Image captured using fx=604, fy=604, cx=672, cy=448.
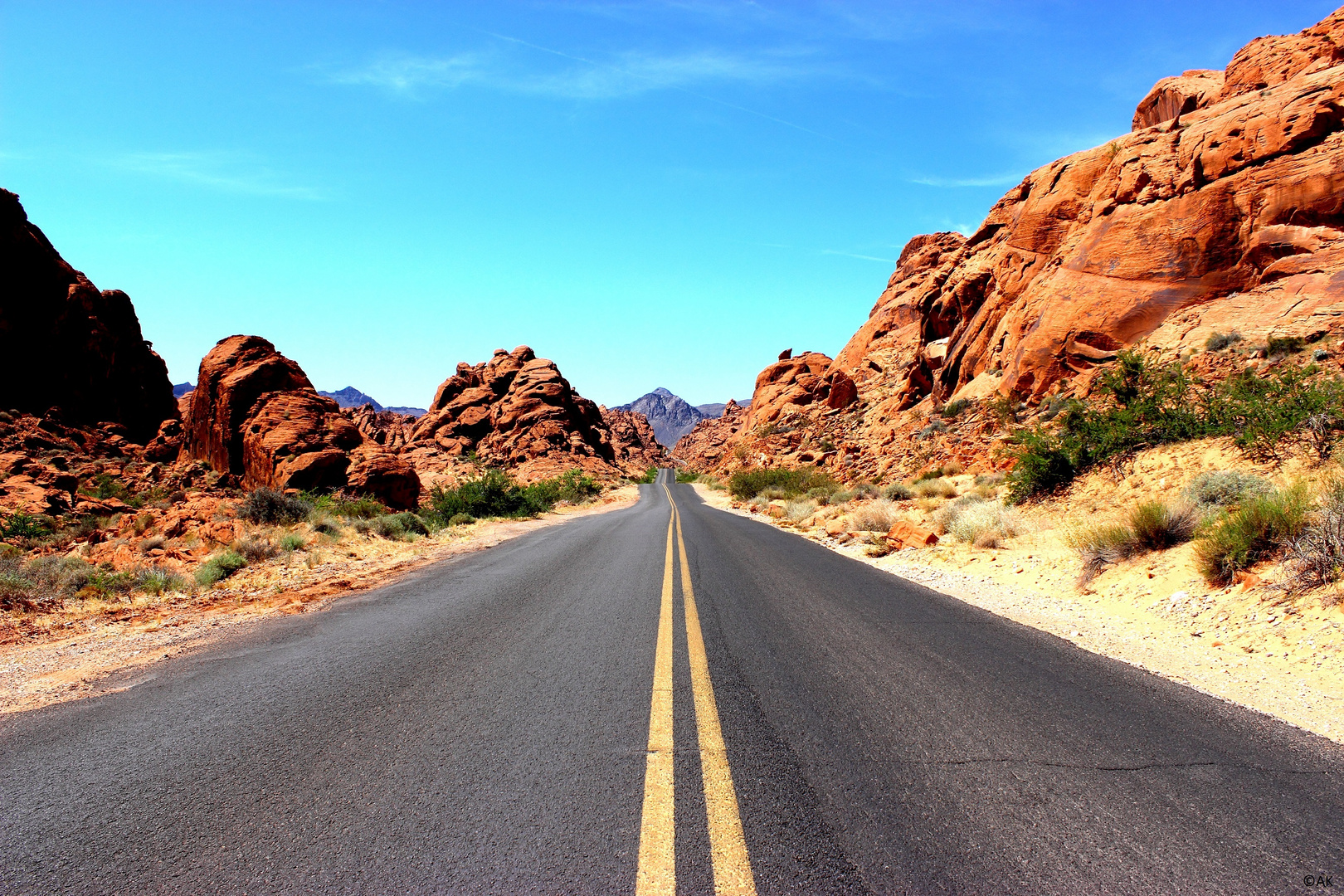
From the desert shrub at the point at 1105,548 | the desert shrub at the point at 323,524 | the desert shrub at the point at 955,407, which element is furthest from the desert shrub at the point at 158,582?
the desert shrub at the point at 955,407

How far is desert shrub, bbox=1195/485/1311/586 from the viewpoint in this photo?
6062 millimetres

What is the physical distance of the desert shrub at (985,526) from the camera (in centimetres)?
1096

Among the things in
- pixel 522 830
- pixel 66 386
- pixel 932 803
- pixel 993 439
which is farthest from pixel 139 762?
pixel 66 386

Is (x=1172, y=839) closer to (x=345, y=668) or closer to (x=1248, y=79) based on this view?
(x=345, y=668)

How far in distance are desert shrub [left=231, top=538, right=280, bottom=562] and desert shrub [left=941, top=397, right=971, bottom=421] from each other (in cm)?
2559

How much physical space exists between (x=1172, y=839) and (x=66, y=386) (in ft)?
122

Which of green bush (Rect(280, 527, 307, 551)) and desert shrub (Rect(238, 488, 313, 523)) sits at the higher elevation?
desert shrub (Rect(238, 488, 313, 523))

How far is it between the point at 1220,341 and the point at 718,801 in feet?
69.0

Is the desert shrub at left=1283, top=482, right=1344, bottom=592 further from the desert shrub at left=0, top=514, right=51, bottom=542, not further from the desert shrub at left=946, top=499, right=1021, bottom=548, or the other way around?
the desert shrub at left=0, top=514, right=51, bottom=542

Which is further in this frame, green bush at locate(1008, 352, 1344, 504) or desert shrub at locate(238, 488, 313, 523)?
desert shrub at locate(238, 488, 313, 523)

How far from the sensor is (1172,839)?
2.55 meters

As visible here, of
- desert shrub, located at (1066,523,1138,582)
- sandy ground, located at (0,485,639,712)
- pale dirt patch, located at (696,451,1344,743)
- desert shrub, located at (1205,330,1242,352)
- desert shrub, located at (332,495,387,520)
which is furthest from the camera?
desert shrub, located at (332,495,387,520)

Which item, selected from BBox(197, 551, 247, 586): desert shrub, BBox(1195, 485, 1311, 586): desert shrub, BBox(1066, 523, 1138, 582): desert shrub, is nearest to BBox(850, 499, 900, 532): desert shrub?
BBox(1066, 523, 1138, 582): desert shrub

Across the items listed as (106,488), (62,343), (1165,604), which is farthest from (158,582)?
(62,343)
